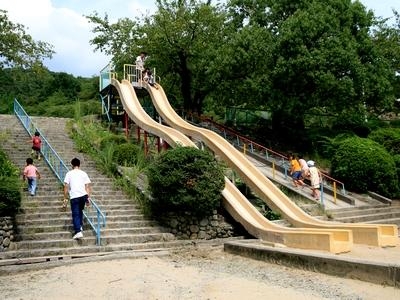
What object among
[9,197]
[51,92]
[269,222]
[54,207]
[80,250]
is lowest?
[80,250]

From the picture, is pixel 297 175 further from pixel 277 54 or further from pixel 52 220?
pixel 52 220

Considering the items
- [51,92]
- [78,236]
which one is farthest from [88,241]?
[51,92]

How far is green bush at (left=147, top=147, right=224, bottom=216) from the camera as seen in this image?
12234 millimetres

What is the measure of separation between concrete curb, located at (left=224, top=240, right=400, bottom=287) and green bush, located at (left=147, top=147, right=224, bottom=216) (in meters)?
1.87

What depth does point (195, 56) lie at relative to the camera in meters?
25.5

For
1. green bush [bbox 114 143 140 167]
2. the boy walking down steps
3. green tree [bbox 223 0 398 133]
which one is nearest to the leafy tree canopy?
green tree [bbox 223 0 398 133]

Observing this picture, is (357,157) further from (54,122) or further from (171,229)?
(54,122)

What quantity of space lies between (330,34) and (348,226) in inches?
469

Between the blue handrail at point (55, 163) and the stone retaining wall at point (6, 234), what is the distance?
1831mm

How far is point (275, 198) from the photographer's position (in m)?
14.5

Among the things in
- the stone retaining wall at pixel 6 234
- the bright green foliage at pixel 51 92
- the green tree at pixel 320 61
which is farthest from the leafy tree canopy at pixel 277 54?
the bright green foliage at pixel 51 92

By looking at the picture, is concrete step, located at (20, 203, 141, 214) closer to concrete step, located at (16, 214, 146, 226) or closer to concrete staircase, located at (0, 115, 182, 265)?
concrete staircase, located at (0, 115, 182, 265)

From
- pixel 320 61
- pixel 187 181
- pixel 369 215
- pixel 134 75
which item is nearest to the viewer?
pixel 187 181

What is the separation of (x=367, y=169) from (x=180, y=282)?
12.5 m
